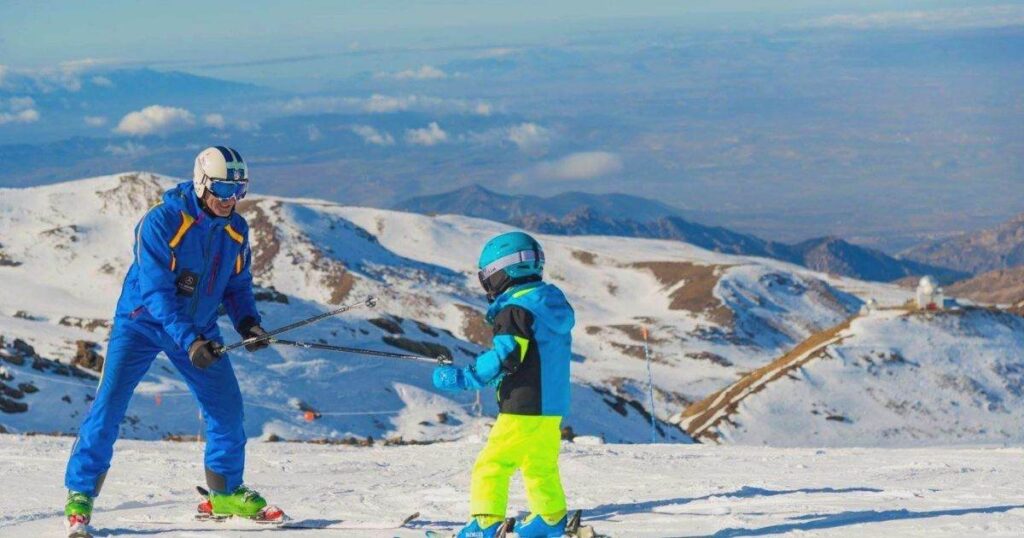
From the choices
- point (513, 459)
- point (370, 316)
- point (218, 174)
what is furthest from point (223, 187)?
point (370, 316)

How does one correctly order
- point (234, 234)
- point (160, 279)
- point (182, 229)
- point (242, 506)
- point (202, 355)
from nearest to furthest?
1. point (202, 355)
2. point (160, 279)
3. point (182, 229)
4. point (234, 234)
5. point (242, 506)

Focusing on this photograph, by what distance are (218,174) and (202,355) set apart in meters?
1.80

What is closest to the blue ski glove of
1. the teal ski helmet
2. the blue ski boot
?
the teal ski helmet

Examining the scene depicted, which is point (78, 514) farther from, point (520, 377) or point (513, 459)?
point (520, 377)

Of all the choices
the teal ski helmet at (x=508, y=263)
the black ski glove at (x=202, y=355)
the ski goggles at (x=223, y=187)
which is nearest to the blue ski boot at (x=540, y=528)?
the teal ski helmet at (x=508, y=263)

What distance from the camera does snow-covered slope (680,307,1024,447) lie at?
68.3 m

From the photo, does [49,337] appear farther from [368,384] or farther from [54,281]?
[54,281]

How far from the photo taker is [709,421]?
231ft

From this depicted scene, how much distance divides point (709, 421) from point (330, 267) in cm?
9596

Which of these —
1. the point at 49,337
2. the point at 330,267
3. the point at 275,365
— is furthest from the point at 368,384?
the point at 330,267

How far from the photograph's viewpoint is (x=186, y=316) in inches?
437

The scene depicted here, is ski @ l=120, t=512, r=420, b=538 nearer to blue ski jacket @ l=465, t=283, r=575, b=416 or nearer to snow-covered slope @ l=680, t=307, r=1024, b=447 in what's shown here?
blue ski jacket @ l=465, t=283, r=575, b=416

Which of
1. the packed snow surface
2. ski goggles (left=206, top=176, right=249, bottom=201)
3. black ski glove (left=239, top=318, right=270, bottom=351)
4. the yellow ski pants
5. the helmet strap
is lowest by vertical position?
the packed snow surface

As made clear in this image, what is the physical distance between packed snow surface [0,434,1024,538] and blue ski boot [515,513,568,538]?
3.58 feet
